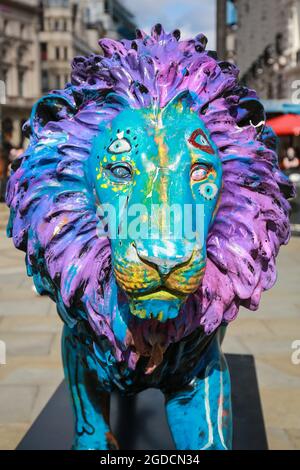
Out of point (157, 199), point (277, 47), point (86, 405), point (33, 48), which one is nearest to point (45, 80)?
point (33, 48)

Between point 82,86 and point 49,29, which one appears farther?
point 49,29

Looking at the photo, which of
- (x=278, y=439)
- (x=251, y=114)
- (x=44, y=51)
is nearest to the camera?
(x=251, y=114)

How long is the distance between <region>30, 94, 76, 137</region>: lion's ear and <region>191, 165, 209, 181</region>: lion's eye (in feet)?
1.45

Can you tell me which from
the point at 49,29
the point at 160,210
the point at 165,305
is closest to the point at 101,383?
the point at 165,305

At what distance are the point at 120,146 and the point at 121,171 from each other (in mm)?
58

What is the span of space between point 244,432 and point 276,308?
7.44 feet

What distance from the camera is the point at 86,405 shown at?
171 centimetres

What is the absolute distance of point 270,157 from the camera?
142cm

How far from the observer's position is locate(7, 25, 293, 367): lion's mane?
1296mm

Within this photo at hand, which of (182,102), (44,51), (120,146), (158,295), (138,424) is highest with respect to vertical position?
(44,51)

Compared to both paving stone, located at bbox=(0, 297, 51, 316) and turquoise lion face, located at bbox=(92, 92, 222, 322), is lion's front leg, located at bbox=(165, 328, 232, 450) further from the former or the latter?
paving stone, located at bbox=(0, 297, 51, 316)

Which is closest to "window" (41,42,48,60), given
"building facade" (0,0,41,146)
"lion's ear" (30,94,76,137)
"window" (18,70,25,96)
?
"building facade" (0,0,41,146)

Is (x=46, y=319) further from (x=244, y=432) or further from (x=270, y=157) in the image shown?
(x=270, y=157)

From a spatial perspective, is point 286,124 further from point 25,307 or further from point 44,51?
point 44,51
